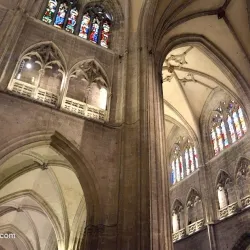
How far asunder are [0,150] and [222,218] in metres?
10.7

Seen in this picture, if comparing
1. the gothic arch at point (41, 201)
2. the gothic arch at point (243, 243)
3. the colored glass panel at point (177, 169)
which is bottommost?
the gothic arch at point (243, 243)

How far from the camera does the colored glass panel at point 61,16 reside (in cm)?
1149

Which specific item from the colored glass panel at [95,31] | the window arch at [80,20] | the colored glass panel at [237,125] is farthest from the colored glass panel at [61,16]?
the colored glass panel at [237,125]

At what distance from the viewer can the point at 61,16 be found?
11.9 metres

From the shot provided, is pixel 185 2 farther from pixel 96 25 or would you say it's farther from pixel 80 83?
pixel 80 83

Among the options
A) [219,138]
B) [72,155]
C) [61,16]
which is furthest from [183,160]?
[72,155]

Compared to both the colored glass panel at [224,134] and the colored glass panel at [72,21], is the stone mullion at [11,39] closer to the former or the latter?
the colored glass panel at [72,21]

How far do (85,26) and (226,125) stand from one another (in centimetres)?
906

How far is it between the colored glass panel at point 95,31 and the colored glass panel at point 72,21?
2.51 ft

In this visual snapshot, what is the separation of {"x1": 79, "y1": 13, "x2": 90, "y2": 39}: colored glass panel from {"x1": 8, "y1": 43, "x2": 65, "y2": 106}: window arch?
212 cm

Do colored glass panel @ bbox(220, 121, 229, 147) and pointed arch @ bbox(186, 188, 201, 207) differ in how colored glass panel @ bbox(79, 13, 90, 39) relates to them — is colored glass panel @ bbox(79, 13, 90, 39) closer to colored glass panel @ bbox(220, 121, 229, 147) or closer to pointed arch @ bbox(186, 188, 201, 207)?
colored glass panel @ bbox(220, 121, 229, 147)

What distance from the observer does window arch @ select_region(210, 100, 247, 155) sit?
15.2 m

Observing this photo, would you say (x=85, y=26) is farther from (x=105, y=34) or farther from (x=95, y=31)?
(x=105, y=34)

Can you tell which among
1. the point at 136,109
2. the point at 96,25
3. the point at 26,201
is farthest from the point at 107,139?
the point at 26,201
